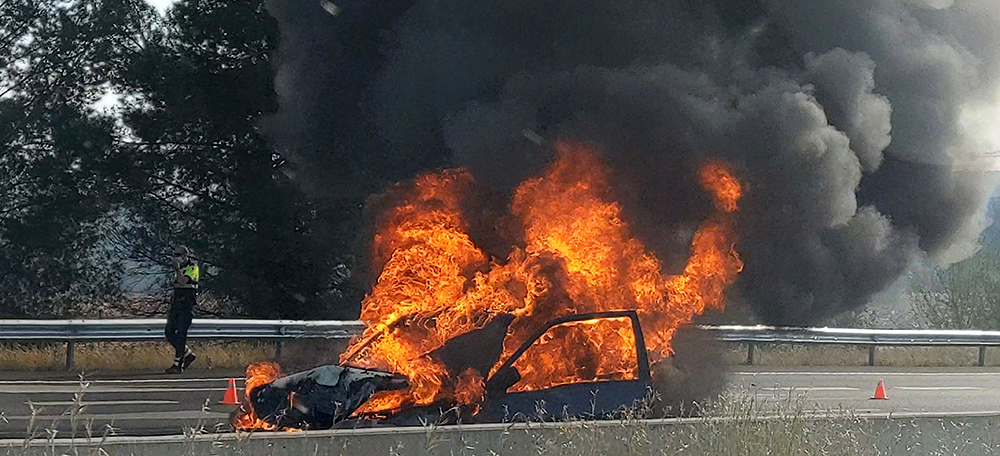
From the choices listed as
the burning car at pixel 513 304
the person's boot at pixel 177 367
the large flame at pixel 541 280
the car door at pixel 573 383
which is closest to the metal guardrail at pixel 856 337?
the large flame at pixel 541 280

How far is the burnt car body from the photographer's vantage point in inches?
313

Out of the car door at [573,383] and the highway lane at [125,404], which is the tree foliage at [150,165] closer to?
the highway lane at [125,404]

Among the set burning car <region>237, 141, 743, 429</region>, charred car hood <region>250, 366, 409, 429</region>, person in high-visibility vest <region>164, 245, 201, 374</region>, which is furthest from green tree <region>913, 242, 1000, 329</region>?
charred car hood <region>250, 366, 409, 429</region>

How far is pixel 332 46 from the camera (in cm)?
1407

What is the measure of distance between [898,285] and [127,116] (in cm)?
1293

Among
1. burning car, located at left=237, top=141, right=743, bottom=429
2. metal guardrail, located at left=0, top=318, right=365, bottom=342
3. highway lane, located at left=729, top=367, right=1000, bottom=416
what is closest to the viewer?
burning car, located at left=237, top=141, right=743, bottom=429

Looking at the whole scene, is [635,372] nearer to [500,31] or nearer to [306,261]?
[500,31]

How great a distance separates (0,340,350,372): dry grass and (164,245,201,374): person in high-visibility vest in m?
0.99

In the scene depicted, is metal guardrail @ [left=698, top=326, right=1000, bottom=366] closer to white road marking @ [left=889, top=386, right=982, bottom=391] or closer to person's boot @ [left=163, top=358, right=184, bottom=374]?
white road marking @ [left=889, top=386, right=982, bottom=391]

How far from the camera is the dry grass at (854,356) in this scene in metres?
20.1

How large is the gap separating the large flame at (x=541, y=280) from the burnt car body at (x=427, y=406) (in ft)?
0.39

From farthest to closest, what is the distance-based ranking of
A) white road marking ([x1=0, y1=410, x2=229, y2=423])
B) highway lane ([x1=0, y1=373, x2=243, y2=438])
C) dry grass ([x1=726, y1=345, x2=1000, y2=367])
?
1. dry grass ([x1=726, y1=345, x2=1000, y2=367])
2. white road marking ([x1=0, y1=410, x2=229, y2=423])
3. highway lane ([x1=0, y1=373, x2=243, y2=438])

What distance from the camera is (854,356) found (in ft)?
71.1

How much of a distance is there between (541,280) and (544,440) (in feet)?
11.1
